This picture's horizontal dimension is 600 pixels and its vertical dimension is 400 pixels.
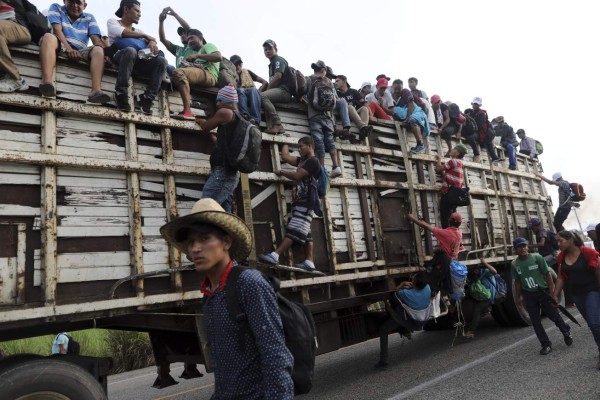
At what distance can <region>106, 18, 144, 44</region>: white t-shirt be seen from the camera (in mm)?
4191

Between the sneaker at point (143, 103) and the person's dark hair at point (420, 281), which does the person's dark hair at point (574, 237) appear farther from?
the sneaker at point (143, 103)

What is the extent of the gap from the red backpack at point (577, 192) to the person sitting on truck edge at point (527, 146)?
1354 millimetres

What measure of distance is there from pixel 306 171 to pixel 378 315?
7.20 feet

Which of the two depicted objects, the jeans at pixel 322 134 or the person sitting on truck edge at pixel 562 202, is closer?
the jeans at pixel 322 134

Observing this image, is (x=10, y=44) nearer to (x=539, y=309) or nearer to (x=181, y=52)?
(x=181, y=52)

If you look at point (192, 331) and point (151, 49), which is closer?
point (192, 331)

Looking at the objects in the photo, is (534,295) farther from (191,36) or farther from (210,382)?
(191,36)

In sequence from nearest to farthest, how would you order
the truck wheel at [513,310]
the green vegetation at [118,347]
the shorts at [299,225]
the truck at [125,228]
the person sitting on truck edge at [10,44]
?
the truck at [125,228], the person sitting on truck edge at [10,44], the shorts at [299,225], the truck wheel at [513,310], the green vegetation at [118,347]

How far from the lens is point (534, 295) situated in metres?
5.88

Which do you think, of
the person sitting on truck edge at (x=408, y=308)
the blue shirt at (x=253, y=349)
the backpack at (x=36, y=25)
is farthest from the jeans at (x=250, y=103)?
the blue shirt at (x=253, y=349)

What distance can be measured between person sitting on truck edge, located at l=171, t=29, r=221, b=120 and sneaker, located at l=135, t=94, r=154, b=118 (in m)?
0.23

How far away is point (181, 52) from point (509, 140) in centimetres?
651

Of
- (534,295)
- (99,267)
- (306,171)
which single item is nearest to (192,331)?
(99,267)

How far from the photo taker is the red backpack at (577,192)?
33.1 feet
